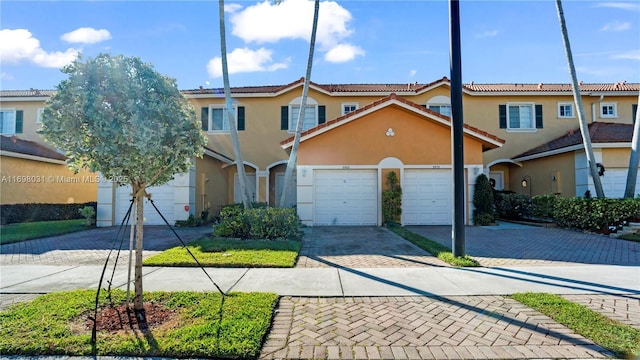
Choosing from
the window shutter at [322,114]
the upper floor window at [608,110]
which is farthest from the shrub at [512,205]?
the window shutter at [322,114]

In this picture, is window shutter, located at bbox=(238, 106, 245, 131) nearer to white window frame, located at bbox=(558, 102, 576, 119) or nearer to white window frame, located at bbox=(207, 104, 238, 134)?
white window frame, located at bbox=(207, 104, 238, 134)

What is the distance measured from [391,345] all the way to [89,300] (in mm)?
4239

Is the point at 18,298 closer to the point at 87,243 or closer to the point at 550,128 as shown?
the point at 87,243

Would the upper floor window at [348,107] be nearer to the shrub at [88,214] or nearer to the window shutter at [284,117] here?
the window shutter at [284,117]

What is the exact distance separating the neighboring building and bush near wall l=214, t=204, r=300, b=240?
3.59 meters

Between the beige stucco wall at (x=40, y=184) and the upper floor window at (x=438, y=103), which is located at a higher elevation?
the upper floor window at (x=438, y=103)

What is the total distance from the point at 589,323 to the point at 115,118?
624 cm

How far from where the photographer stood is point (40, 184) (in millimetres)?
17234

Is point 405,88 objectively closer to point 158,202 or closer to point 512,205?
point 512,205

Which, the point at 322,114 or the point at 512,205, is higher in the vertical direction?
the point at 322,114

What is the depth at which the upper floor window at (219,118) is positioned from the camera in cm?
1933

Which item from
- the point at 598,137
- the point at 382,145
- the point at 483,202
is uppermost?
the point at 598,137

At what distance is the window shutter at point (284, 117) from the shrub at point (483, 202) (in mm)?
10464

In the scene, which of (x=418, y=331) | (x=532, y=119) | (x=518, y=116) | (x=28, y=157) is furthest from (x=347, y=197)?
(x=28, y=157)
